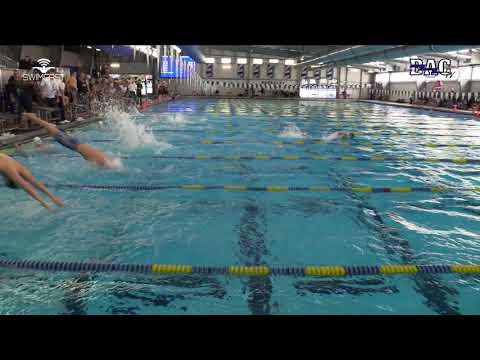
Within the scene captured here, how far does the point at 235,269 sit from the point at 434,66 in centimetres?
3132

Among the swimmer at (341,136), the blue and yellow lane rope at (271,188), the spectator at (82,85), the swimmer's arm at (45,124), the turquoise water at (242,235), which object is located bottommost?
the turquoise water at (242,235)

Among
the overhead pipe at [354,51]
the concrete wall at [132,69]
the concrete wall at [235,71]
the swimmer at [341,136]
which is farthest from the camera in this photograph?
the concrete wall at [235,71]

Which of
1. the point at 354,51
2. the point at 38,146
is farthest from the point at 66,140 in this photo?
the point at 354,51

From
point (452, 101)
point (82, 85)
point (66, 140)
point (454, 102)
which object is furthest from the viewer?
point (452, 101)

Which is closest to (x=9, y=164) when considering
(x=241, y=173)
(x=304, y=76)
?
(x=241, y=173)

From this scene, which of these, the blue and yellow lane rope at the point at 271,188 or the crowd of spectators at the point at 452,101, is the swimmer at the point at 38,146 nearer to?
the blue and yellow lane rope at the point at 271,188

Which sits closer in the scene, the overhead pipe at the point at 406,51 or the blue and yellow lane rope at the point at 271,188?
the blue and yellow lane rope at the point at 271,188

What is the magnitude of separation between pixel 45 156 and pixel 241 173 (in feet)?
11.6

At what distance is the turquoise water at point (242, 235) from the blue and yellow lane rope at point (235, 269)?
5 cm

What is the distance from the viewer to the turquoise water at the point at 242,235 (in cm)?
283

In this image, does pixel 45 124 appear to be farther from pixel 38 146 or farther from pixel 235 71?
pixel 235 71

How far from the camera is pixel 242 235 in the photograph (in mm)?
4051

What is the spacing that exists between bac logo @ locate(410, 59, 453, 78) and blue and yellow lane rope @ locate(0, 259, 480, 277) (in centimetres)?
2897

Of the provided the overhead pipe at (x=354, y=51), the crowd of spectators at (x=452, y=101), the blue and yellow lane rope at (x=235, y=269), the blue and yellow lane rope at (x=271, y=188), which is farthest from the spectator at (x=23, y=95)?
the crowd of spectators at (x=452, y=101)
